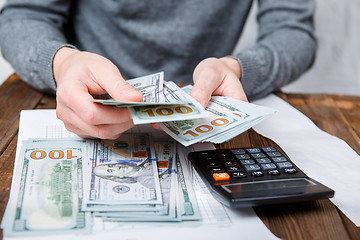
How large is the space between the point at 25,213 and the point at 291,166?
1.02ft

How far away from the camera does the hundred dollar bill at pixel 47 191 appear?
1.22 ft

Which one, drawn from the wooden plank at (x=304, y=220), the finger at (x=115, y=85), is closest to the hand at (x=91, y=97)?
the finger at (x=115, y=85)

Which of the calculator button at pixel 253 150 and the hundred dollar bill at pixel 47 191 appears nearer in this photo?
the hundred dollar bill at pixel 47 191

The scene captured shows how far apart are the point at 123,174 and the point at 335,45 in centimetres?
123

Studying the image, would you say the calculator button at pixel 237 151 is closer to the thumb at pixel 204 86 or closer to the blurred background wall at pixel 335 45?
the thumb at pixel 204 86

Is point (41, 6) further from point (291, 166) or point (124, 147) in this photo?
point (291, 166)

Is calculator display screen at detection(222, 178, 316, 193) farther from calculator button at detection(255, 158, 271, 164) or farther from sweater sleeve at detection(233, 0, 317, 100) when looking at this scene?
sweater sleeve at detection(233, 0, 317, 100)

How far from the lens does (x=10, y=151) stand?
532mm

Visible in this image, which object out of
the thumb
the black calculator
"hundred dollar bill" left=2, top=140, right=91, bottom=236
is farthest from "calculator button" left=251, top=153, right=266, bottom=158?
"hundred dollar bill" left=2, top=140, right=91, bottom=236

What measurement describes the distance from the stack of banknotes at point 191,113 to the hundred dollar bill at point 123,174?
5 centimetres

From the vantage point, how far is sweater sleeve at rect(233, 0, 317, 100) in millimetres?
787

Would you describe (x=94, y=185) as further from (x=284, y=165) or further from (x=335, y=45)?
(x=335, y=45)

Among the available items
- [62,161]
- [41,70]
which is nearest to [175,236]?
[62,161]

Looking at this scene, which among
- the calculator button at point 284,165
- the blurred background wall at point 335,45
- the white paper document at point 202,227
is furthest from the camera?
the blurred background wall at point 335,45
